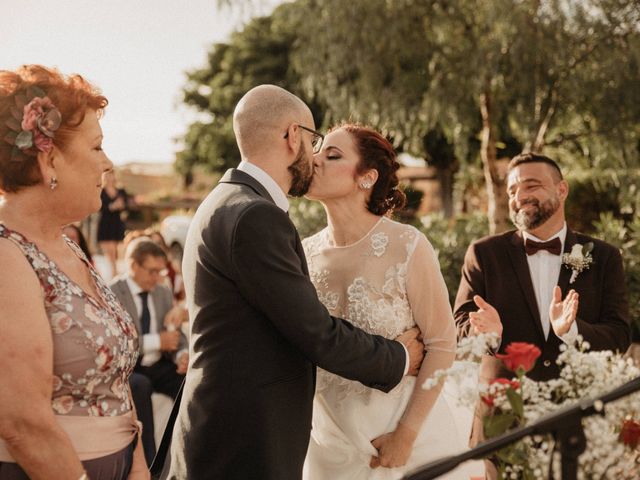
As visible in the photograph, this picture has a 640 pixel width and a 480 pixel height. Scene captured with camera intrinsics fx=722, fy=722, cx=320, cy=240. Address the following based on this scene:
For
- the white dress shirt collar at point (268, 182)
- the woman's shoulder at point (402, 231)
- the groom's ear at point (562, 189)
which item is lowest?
the woman's shoulder at point (402, 231)

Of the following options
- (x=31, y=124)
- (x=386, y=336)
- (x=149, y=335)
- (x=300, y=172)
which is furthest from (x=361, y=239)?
(x=149, y=335)

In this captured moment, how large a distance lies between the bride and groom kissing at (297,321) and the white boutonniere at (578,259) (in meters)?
0.95

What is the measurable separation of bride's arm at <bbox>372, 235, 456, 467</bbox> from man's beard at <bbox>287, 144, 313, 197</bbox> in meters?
0.60

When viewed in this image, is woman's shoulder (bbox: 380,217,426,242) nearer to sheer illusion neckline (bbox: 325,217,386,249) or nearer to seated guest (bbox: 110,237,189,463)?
Result: sheer illusion neckline (bbox: 325,217,386,249)

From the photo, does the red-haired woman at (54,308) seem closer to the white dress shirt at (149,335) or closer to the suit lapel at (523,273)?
the suit lapel at (523,273)

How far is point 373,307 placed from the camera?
9.82ft

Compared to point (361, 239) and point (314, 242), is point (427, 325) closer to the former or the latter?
point (361, 239)

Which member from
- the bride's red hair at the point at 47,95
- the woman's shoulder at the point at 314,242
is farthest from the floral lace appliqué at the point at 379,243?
the bride's red hair at the point at 47,95

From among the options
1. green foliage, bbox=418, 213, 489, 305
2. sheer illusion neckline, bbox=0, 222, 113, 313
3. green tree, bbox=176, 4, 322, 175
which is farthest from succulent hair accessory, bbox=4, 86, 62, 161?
green tree, bbox=176, 4, 322, 175

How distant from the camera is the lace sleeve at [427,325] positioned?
9.69ft

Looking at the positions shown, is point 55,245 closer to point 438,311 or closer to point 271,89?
point 271,89

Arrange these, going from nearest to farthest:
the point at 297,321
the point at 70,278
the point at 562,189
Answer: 1. the point at 70,278
2. the point at 297,321
3. the point at 562,189

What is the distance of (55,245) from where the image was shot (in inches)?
83.4

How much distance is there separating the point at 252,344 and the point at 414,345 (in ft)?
2.87
